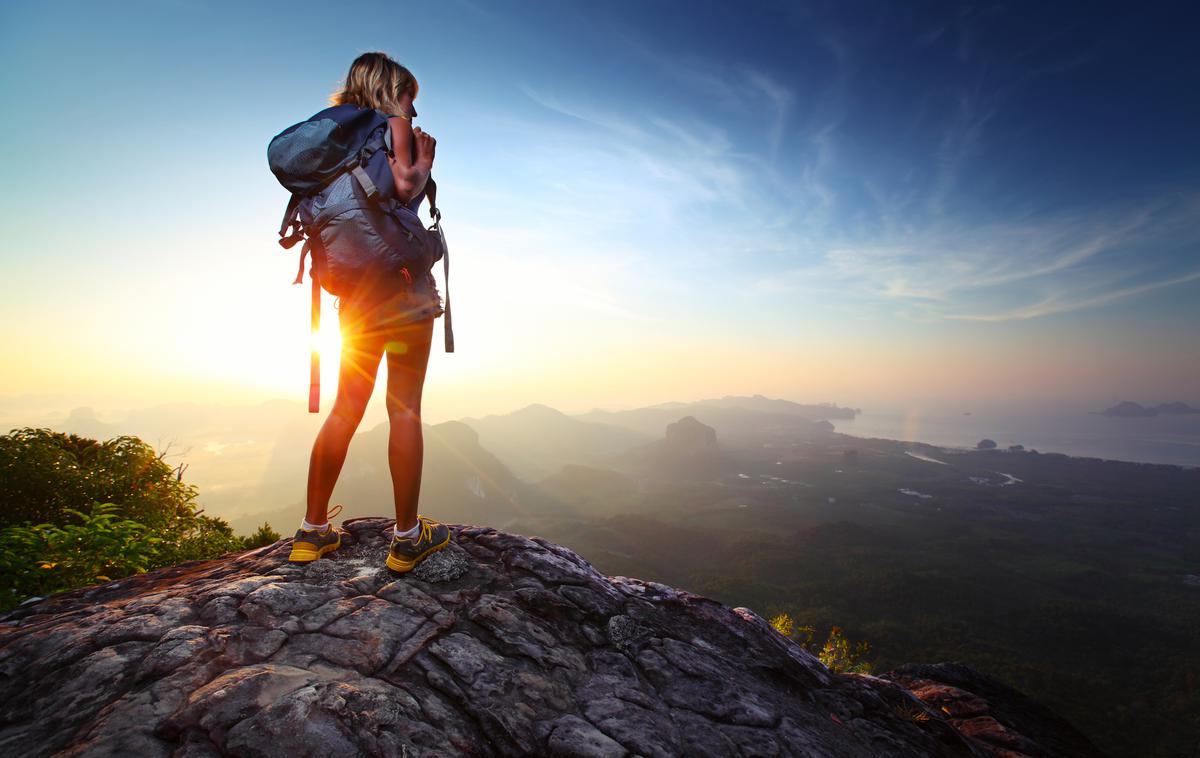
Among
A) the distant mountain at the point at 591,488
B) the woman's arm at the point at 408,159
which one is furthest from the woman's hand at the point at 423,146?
the distant mountain at the point at 591,488

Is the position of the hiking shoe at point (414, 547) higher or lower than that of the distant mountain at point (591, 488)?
higher

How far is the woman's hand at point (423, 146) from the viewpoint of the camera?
3.26m

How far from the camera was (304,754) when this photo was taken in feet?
7.04

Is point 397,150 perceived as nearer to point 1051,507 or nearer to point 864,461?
point 1051,507

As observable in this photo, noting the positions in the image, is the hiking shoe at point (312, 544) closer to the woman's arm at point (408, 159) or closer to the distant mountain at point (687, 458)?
the woman's arm at point (408, 159)

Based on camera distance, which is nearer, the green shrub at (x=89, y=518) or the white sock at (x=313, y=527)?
the white sock at (x=313, y=527)

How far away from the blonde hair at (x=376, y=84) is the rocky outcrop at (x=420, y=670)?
3.91m

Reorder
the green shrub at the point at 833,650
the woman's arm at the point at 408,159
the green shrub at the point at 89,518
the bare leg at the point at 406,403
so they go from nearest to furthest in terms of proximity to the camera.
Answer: the woman's arm at the point at 408,159 → the bare leg at the point at 406,403 → the green shrub at the point at 89,518 → the green shrub at the point at 833,650

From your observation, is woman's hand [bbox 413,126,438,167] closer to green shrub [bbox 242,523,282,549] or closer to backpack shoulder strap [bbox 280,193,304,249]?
backpack shoulder strap [bbox 280,193,304,249]

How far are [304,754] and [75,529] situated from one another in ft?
18.4

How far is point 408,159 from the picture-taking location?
3203 mm

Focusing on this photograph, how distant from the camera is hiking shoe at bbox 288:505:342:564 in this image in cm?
388

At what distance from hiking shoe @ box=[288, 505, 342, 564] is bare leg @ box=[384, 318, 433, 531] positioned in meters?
0.83

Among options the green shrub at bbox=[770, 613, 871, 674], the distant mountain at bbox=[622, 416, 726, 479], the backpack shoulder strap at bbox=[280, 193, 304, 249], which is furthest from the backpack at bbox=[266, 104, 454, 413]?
the distant mountain at bbox=[622, 416, 726, 479]
